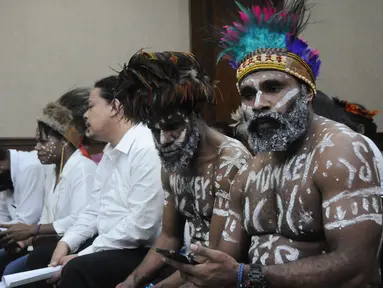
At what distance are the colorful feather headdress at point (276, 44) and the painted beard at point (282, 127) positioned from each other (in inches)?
4.7

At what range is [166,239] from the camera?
8.97 feet

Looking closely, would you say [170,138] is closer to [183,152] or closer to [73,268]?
[183,152]

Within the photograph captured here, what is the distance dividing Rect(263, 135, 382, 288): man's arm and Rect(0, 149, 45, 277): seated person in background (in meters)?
2.86

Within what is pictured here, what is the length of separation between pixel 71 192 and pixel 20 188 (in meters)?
0.74

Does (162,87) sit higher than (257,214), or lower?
higher

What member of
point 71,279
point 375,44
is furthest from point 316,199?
point 375,44

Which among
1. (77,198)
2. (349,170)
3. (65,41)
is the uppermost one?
(349,170)

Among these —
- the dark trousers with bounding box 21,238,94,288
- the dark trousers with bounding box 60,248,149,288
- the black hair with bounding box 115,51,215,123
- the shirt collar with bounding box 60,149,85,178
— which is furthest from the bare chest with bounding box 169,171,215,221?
the shirt collar with bounding box 60,149,85,178

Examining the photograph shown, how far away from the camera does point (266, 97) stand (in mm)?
1994

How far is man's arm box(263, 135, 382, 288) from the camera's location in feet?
5.75

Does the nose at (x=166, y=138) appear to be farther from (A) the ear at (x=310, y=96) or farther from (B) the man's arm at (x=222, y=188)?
(A) the ear at (x=310, y=96)

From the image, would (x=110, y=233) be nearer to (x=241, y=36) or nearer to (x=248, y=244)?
(x=248, y=244)

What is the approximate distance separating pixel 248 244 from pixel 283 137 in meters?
0.45

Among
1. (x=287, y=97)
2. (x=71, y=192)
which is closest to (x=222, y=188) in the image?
(x=287, y=97)
